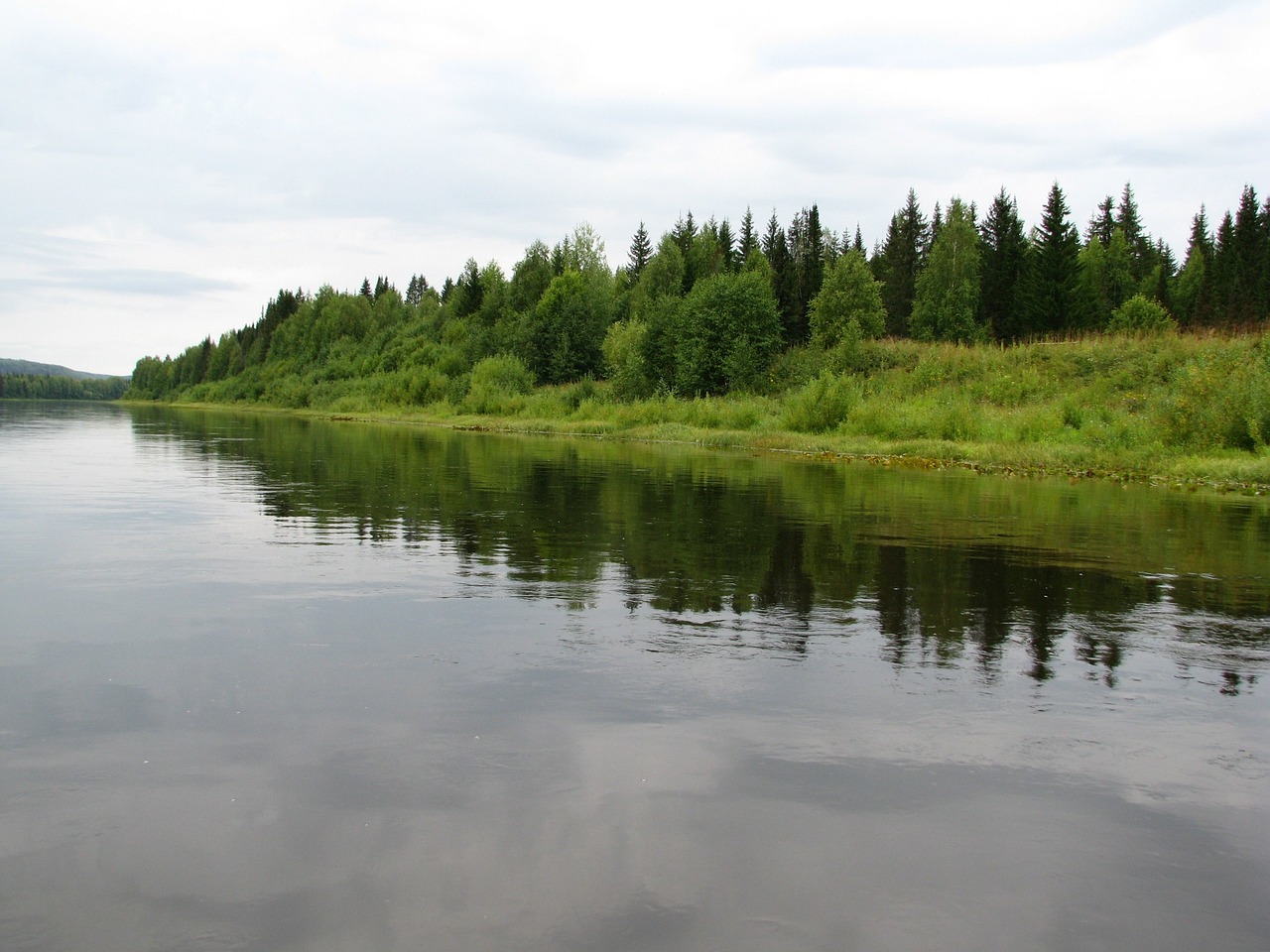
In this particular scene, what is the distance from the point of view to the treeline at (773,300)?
69750 millimetres

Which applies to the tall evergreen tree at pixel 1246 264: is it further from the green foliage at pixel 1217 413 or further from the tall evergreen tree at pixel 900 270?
the green foliage at pixel 1217 413

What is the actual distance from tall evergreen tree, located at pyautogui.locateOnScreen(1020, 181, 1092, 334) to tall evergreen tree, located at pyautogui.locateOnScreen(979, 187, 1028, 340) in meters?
1.62

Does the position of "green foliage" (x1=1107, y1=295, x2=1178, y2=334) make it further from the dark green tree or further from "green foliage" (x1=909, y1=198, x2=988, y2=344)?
the dark green tree

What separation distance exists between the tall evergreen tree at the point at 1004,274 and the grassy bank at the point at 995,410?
1655cm

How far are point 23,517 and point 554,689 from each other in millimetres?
13818

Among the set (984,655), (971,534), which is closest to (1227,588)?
(971,534)

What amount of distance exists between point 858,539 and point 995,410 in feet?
107

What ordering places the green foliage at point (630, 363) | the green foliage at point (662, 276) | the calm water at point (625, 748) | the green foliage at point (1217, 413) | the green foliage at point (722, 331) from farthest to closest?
the green foliage at point (662, 276)
the green foliage at point (630, 363)
the green foliage at point (722, 331)
the green foliage at point (1217, 413)
the calm water at point (625, 748)

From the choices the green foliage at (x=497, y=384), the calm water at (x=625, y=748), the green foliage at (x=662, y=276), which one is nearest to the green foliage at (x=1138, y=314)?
the green foliage at (x=662, y=276)

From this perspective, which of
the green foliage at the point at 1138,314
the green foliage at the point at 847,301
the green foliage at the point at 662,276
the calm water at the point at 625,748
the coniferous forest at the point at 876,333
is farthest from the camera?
the green foliage at the point at 662,276

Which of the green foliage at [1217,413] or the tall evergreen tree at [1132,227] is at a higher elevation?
the tall evergreen tree at [1132,227]

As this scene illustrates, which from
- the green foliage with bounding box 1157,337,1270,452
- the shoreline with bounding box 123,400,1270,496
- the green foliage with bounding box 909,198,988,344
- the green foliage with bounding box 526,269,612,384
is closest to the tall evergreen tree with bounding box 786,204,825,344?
the green foliage with bounding box 909,198,988,344

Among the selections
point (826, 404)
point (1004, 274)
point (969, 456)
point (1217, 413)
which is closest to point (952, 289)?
point (1004, 274)

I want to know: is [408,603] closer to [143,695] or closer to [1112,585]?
[143,695]
